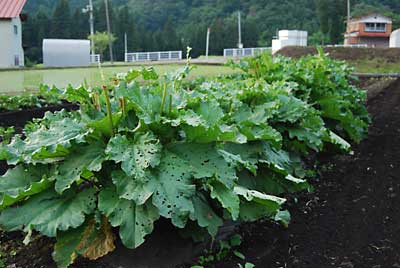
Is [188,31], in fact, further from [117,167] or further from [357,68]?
[117,167]

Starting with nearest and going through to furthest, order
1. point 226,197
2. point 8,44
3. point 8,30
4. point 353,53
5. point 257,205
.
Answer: point 226,197 < point 257,205 < point 8,30 < point 8,44 < point 353,53

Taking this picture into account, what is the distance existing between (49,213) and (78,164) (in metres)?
0.26

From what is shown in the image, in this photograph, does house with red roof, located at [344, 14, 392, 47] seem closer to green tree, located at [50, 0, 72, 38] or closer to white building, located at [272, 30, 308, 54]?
white building, located at [272, 30, 308, 54]

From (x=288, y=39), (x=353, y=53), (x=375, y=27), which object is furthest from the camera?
(x=375, y=27)

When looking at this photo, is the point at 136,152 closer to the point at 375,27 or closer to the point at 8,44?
the point at 8,44

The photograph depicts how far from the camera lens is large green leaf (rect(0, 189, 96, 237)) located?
229 centimetres

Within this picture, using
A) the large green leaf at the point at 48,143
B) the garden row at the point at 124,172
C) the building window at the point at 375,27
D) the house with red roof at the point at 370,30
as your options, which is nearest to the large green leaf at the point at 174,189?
the garden row at the point at 124,172

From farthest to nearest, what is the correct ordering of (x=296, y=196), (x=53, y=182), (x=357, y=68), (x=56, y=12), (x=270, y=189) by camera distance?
(x=56, y=12) → (x=357, y=68) → (x=296, y=196) → (x=270, y=189) → (x=53, y=182)

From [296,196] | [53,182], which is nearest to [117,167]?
[53,182]

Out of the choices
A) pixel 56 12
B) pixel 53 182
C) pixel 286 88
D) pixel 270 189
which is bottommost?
pixel 270 189

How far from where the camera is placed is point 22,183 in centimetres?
250

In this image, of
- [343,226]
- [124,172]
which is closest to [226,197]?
[124,172]

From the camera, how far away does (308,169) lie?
4562mm

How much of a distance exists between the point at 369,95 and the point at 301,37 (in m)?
14.9
